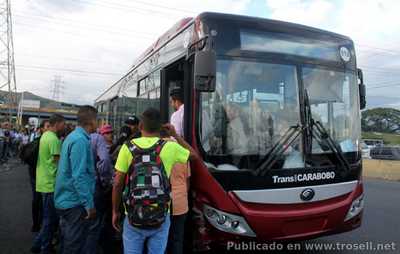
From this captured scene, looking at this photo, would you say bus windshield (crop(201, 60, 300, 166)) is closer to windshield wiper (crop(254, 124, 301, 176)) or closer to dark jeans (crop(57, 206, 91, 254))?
windshield wiper (crop(254, 124, 301, 176))

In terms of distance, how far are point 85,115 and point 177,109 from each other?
1271 mm

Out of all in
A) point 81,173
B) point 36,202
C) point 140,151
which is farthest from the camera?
point 36,202

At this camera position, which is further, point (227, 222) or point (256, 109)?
point (256, 109)

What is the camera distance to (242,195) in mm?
4625

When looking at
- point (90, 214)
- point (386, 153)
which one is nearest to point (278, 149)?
point (90, 214)

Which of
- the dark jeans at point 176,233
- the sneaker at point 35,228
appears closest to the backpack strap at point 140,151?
the dark jeans at point 176,233

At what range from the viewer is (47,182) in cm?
555

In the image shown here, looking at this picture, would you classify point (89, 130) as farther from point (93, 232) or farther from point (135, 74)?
point (135, 74)

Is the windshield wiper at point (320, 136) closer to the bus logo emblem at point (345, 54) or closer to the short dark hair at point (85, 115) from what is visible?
the bus logo emblem at point (345, 54)

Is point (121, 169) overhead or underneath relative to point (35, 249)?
overhead

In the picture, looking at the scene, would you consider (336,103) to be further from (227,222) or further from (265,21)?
(227,222)

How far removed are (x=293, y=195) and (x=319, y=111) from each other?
111cm

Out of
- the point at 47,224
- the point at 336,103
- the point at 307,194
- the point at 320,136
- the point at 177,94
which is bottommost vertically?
the point at 47,224

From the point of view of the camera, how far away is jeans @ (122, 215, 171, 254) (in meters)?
3.53
